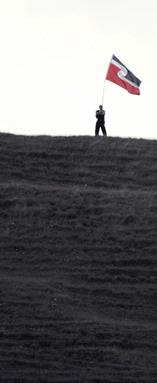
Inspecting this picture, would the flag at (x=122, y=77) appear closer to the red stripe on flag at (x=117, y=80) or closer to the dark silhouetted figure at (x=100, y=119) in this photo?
the red stripe on flag at (x=117, y=80)

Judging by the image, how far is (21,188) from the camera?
145 ft

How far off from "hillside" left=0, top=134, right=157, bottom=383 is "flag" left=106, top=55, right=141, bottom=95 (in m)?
3.06

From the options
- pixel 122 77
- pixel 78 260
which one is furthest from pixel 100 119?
pixel 78 260

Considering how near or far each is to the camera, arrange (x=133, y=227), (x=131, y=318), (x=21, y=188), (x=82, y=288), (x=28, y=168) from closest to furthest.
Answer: (x=131, y=318) → (x=82, y=288) → (x=133, y=227) → (x=21, y=188) → (x=28, y=168)

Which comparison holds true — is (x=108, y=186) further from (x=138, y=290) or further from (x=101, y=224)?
(x=138, y=290)

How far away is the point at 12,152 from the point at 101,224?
10832 mm

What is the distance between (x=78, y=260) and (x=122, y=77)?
14.8 metres

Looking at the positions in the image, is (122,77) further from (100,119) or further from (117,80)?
(100,119)

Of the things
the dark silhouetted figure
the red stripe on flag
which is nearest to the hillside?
the dark silhouetted figure

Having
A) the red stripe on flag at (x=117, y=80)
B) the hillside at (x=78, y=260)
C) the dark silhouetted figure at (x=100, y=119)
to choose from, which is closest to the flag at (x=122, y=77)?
the red stripe on flag at (x=117, y=80)

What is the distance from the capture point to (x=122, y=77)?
1935 inches

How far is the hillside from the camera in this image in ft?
Result: 87.2

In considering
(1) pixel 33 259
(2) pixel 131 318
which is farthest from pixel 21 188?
(2) pixel 131 318

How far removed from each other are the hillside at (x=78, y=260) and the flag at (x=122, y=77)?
3061 mm
